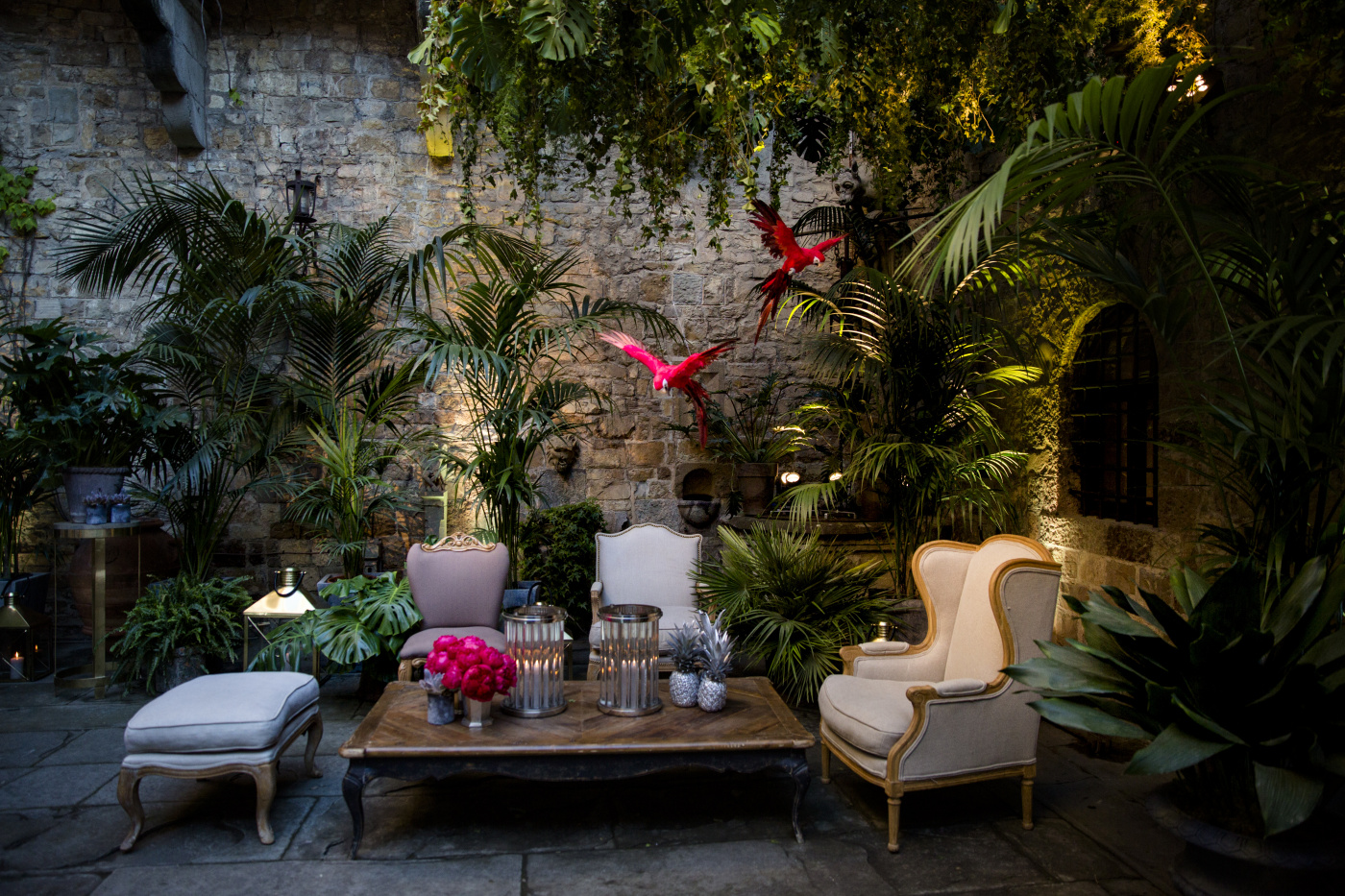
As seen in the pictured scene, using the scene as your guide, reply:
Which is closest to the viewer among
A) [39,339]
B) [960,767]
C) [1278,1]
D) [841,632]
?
[1278,1]

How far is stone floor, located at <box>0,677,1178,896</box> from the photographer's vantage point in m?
2.75

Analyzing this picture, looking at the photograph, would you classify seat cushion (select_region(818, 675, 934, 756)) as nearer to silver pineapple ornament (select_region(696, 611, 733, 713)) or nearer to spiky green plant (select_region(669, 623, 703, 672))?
silver pineapple ornament (select_region(696, 611, 733, 713))

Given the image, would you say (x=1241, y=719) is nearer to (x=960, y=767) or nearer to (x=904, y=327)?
(x=960, y=767)

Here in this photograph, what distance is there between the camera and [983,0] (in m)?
3.14

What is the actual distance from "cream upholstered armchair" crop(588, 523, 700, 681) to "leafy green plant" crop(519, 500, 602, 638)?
86 centimetres

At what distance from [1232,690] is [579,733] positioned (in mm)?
1954

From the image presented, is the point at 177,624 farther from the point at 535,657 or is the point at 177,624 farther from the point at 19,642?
the point at 535,657

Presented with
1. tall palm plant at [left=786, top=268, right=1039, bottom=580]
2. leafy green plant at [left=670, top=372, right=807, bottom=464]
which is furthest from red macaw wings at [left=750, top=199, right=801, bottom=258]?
leafy green plant at [left=670, top=372, right=807, bottom=464]

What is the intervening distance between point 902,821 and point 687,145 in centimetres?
261

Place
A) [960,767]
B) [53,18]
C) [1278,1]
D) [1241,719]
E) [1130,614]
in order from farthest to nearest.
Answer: [53,18] → [960,767] → [1278,1] → [1130,614] → [1241,719]

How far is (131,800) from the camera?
2969mm

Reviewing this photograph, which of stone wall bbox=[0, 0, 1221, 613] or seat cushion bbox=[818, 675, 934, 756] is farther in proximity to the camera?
stone wall bbox=[0, 0, 1221, 613]

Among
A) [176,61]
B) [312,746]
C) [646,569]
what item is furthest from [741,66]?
[176,61]

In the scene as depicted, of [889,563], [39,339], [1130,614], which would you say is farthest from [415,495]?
[1130,614]
